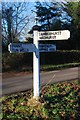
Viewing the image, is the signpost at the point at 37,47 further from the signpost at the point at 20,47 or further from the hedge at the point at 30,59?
the hedge at the point at 30,59

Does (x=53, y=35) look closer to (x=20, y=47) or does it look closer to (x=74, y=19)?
(x=20, y=47)

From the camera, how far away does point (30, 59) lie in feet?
86.0

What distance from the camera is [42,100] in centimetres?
772

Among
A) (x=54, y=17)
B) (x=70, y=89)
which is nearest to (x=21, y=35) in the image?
(x=54, y=17)

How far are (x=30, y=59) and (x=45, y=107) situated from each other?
18999 mm

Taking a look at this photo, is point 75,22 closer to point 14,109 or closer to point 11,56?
point 11,56

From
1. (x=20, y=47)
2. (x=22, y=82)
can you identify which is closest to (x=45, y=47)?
(x=20, y=47)

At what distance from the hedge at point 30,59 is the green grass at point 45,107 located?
564 inches

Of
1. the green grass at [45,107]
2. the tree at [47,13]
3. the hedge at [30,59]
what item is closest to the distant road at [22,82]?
the green grass at [45,107]

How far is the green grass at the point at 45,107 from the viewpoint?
269 inches

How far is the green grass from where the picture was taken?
269 inches

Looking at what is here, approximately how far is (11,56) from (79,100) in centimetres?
1593

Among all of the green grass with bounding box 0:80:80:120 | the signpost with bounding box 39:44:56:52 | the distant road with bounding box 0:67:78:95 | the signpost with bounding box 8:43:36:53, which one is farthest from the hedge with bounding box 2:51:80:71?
the signpost with bounding box 8:43:36:53

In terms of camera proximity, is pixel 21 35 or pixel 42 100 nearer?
pixel 42 100
